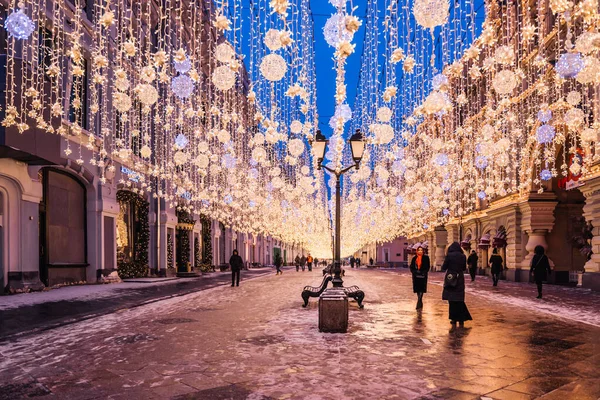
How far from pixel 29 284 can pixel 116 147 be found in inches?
380

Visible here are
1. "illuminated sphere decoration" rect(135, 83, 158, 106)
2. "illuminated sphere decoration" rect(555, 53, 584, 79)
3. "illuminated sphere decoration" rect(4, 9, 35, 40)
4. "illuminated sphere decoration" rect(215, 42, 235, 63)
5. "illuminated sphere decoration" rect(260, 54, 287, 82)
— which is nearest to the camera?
"illuminated sphere decoration" rect(260, 54, 287, 82)

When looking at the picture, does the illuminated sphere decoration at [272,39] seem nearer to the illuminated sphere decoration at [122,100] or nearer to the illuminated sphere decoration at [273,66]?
the illuminated sphere decoration at [273,66]

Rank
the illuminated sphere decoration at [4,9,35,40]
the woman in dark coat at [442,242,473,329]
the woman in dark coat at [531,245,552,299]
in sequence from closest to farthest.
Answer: the illuminated sphere decoration at [4,9,35,40]
the woman in dark coat at [442,242,473,329]
the woman in dark coat at [531,245,552,299]

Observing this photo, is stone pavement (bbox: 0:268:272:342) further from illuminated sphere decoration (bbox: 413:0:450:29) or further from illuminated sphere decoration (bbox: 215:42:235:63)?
illuminated sphere decoration (bbox: 413:0:450:29)

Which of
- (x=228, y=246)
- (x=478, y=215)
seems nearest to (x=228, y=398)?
(x=478, y=215)

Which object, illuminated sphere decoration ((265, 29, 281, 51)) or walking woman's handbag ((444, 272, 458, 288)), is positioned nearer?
illuminated sphere decoration ((265, 29, 281, 51))

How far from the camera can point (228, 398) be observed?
5.97 m

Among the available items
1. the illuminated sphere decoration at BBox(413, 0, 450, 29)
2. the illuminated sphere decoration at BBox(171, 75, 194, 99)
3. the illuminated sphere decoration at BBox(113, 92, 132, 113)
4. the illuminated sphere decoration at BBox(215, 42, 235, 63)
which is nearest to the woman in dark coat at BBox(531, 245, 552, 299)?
the illuminated sphere decoration at BBox(413, 0, 450, 29)

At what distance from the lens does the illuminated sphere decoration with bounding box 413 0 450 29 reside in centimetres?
855

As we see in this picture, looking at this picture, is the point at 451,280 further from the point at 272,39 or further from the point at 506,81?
the point at 272,39

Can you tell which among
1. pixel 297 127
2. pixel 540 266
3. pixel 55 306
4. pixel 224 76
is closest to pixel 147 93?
pixel 224 76

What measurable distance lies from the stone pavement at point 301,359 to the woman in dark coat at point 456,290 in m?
0.30

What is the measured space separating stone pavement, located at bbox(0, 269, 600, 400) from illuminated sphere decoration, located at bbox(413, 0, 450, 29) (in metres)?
5.04

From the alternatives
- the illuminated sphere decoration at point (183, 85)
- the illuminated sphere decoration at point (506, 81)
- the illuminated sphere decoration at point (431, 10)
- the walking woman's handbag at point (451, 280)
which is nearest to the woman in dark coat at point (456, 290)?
the walking woman's handbag at point (451, 280)
